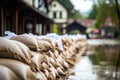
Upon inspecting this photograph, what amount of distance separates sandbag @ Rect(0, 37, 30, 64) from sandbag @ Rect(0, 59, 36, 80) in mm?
75

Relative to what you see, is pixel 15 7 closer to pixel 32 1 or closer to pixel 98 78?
pixel 98 78

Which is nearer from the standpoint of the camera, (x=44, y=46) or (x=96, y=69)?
(x=44, y=46)

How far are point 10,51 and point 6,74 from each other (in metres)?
0.57

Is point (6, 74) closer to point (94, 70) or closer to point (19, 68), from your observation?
point (19, 68)

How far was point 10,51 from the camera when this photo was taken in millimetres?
4871

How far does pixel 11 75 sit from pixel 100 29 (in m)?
88.2

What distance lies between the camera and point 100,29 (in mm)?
92125

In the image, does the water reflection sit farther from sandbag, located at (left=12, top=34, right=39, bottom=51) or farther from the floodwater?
sandbag, located at (left=12, top=34, right=39, bottom=51)

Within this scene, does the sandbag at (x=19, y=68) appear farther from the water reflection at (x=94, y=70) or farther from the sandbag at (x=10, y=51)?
the water reflection at (x=94, y=70)

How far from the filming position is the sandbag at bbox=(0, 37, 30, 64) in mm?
4852

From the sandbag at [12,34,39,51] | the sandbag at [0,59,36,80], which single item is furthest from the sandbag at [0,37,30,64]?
the sandbag at [12,34,39,51]

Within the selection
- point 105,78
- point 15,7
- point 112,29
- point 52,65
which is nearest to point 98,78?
point 105,78

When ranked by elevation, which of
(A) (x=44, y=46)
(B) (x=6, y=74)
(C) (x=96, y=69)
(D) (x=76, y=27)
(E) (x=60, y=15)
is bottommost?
(D) (x=76, y=27)

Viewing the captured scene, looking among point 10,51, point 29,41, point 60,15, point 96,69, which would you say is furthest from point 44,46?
point 60,15
